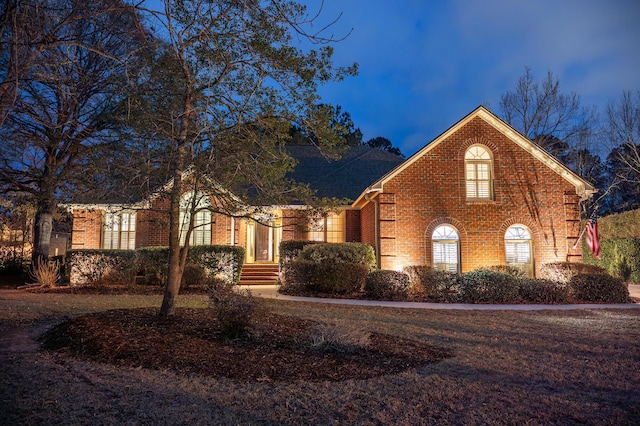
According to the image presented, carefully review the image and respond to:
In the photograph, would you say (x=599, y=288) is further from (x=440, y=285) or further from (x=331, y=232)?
(x=331, y=232)

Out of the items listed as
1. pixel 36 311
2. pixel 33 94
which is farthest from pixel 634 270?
pixel 33 94

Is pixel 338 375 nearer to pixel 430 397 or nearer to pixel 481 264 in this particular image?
pixel 430 397

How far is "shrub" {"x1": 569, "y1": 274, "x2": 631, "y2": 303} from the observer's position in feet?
41.2

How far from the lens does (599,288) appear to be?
41.5 feet

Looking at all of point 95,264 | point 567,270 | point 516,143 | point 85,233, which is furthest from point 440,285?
point 85,233

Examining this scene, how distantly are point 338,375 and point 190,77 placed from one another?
203 inches

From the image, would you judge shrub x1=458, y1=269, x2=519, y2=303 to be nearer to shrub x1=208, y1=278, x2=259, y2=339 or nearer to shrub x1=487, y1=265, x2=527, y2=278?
shrub x1=487, y1=265, x2=527, y2=278

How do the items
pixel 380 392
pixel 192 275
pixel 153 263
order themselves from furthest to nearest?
pixel 153 263
pixel 192 275
pixel 380 392

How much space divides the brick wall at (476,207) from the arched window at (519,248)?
21cm

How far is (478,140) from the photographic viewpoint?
16.2 m

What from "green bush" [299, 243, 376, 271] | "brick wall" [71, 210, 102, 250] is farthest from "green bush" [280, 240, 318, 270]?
"brick wall" [71, 210, 102, 250]

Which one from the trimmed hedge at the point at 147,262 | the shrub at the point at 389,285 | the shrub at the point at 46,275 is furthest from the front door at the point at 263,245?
the shrub at the point at 46,275

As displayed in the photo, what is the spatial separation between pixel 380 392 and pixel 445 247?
1211 cm

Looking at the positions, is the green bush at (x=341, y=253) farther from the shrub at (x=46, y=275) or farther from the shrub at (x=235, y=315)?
the shrub at (x=46, y=275)
